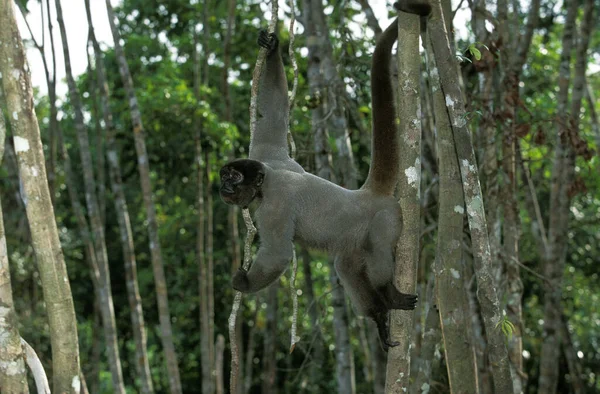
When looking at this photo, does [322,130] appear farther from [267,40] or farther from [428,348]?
[267,40]

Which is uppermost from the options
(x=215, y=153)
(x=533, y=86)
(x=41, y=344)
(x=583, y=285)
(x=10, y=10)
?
(x=533, y=86)

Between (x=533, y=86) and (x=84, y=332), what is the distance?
460 inches

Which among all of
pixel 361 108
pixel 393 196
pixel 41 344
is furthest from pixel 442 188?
pixel 41 344

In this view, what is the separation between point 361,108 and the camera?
10.2m

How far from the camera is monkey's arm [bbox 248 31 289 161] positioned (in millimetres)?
5441

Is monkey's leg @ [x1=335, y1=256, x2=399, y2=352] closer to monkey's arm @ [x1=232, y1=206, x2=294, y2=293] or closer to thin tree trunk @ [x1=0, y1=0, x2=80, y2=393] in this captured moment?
monkey's arm @ [x1=232, y1=206, x2=294, y2=293]

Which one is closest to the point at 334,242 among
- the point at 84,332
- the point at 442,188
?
the point at 442,188

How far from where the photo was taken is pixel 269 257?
483 cm

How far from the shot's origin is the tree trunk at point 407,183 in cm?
402

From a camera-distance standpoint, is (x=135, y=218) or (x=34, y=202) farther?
(x=135, y=218)

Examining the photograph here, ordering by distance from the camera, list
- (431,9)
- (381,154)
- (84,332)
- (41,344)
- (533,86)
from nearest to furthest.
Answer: (431,9), (381,154), (533,86), (41,344), (84,332)

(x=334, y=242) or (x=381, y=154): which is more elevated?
(x=381, y=154)

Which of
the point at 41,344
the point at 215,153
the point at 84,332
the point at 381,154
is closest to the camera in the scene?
the point at 381,154

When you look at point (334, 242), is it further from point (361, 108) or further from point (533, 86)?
point (533, 86)
